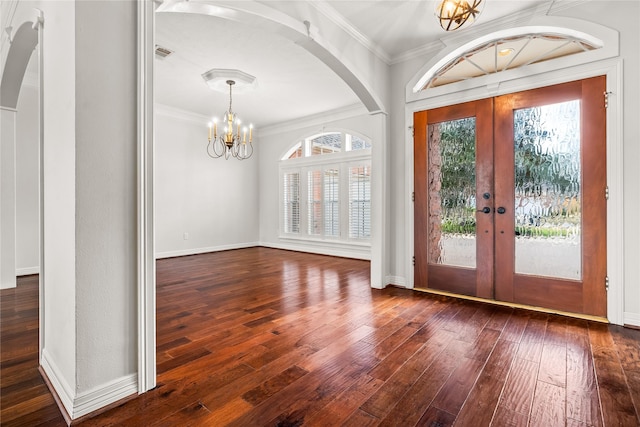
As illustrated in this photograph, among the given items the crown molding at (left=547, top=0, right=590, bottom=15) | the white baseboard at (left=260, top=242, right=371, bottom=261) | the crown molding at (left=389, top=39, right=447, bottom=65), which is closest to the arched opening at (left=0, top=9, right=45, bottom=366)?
the crown molding at (left=389, top=39, right=447, bottom=65)

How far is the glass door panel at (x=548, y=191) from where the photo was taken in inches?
113

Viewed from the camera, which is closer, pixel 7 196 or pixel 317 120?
pixel 7 196

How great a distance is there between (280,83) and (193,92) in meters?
1.60

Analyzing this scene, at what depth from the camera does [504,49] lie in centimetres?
329

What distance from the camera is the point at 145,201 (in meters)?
1.69

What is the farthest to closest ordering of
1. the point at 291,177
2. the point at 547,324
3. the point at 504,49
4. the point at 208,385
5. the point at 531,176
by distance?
the point at 291,177 → the point at 504,49 → the point at 531,176 → the point at 547,324 → the point at 208,385

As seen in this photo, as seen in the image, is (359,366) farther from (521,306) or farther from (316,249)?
(316,249)

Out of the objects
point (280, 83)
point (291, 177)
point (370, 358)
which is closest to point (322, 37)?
point (280, 83)

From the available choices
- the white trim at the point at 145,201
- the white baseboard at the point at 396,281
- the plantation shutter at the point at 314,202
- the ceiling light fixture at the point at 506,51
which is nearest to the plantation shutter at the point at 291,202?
the plantation shutter at the point at 314,202

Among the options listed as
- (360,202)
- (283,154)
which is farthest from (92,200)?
(283,154)

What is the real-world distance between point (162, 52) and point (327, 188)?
3863 millimetres

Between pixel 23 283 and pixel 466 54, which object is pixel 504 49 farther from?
pixel 23 283

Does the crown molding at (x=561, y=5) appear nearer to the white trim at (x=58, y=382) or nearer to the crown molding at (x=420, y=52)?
the crown molding at (x=420, y=52)

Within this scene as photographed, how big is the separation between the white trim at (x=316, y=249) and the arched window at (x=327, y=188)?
0.59 feet
